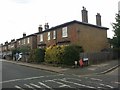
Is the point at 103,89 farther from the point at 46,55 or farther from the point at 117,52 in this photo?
the point at 117,52

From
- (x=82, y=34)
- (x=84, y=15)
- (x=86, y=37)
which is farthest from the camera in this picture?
(x=84, y=15)

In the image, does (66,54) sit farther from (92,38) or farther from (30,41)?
(30,41)

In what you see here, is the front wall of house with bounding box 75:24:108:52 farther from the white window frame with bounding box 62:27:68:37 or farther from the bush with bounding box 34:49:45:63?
the bush with bounding box 34:49:45:63

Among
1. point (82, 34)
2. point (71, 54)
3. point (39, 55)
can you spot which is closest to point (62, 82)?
point (71, 54)

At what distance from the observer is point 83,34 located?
3947 cm

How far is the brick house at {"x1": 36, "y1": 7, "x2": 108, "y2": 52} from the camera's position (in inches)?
1532

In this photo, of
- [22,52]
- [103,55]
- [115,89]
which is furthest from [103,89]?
[22,52]

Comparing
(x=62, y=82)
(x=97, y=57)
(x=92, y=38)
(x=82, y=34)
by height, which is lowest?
(x=62, y=82)

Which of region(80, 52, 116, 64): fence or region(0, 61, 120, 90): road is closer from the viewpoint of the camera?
region(0, 61, 120, 90): road

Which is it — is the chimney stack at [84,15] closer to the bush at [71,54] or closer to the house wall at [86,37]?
the house wall at [86,37]

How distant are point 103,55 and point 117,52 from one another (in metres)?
5.87

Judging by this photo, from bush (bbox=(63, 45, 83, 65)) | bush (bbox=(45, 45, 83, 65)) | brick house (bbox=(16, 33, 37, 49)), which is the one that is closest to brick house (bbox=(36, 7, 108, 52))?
bush (bbox=(45, 45, 83, 65))

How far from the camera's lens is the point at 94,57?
3469cm

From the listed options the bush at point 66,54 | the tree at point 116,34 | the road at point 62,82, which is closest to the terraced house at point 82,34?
the tree at point 116,34
